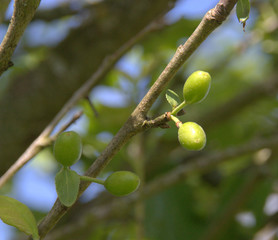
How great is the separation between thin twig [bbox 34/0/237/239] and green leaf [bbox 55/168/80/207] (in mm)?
14

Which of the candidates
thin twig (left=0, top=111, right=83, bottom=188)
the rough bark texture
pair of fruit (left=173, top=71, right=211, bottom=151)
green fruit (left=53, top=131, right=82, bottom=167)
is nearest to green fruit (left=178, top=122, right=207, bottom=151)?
pair of fruit (left=173, top=71, right=211, bottom=151)

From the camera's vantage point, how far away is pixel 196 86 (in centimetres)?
54

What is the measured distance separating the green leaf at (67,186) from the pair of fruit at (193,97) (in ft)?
0.48

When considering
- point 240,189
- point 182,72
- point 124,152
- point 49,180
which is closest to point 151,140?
point 124,152

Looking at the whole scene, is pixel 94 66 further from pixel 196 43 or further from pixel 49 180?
pixel 196 43

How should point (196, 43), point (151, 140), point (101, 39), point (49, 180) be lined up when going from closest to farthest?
point (196, 43) → point (101, 39) → point (151, 140) → point (49, 180)

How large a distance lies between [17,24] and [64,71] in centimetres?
101

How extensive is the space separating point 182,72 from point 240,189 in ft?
1.71

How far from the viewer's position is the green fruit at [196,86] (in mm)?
537

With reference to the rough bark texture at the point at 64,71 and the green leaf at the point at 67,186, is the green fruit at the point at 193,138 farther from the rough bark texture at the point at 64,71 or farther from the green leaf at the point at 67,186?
the rough bark texture at the point at 64,71

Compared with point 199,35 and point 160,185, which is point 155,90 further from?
point 160,185

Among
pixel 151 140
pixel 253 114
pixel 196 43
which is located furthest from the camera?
pixel 253 114

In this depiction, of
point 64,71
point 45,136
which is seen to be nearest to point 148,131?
point 64,71

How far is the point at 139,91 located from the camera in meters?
1.49
